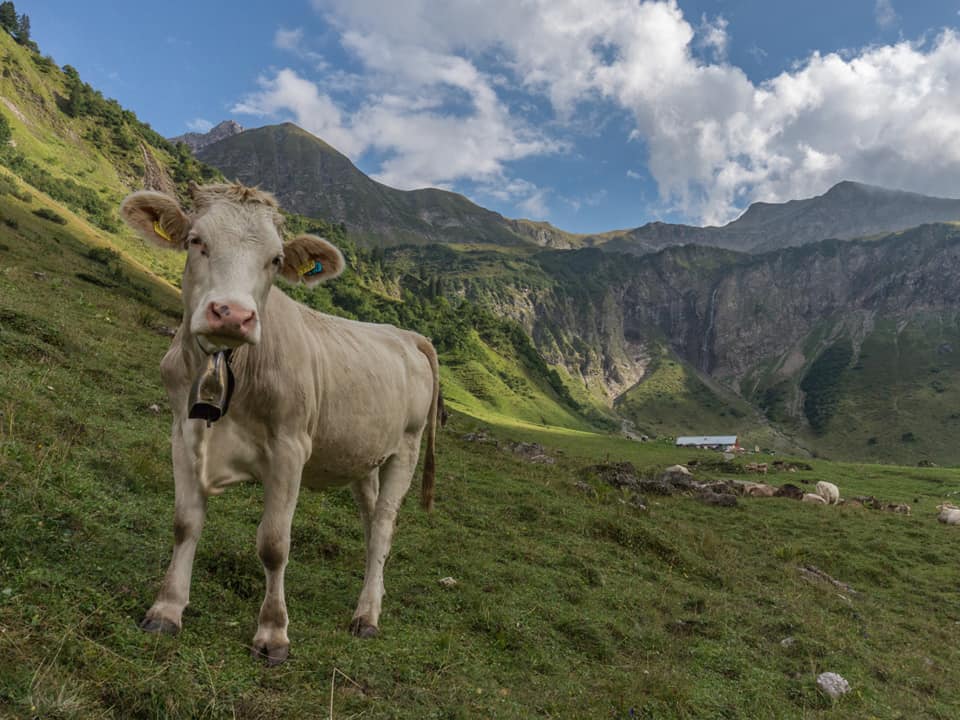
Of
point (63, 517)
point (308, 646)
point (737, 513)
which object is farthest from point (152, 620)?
point (737, 513)

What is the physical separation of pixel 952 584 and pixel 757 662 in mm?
12915

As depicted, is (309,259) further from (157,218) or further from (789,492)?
(789,492)

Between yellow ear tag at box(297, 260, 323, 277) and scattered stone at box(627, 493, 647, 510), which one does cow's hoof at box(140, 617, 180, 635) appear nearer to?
yellow ear tag at box(297, 260, 323, 277)

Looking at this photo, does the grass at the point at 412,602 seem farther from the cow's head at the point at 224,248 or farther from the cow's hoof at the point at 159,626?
the cow's head at the point at 224,248

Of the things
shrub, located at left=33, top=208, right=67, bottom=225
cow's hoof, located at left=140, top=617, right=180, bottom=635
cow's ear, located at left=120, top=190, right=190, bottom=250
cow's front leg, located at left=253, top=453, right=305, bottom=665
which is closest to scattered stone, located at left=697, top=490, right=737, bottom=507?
cow's front leg, located at left=253, top=453, right=305, bottom=665

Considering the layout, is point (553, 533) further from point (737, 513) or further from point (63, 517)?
point (737, 513)

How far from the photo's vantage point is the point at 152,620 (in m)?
4.04

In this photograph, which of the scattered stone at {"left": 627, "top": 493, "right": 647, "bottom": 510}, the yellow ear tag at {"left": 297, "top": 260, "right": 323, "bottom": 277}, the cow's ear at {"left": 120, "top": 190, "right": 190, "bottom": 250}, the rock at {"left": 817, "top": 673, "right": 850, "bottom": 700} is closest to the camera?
the cow's ear at {"left": 120, "top": 190, "right": 190, "bottom": 250}

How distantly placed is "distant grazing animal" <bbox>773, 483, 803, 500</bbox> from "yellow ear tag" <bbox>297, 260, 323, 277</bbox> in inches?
1247

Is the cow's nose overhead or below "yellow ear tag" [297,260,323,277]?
below

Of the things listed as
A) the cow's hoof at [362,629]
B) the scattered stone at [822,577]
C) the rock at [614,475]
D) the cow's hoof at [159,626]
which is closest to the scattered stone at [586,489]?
the rock at [614,475]

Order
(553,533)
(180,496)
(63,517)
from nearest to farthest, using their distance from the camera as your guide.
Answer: (180,496) < (63,517) < (553,533)

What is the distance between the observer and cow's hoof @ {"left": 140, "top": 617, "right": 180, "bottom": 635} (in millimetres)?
3979

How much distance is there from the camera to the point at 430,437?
7.72 metres
